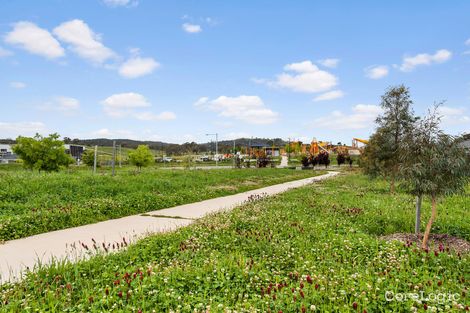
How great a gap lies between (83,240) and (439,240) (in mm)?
8734

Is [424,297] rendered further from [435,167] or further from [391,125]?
[391,125]

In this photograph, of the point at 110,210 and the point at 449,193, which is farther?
the point at 110,210

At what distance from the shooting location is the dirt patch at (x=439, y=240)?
22.7 feet

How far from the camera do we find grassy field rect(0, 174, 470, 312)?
407cm

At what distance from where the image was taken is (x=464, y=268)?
5352mm

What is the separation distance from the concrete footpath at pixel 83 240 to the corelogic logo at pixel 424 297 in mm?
4836

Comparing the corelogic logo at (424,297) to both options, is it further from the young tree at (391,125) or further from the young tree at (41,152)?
the young tree at (41,152)

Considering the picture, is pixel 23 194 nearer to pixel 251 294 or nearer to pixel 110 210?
pixel 110 210

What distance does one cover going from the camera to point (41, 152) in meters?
28.2

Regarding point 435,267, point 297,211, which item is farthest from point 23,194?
point 435,267

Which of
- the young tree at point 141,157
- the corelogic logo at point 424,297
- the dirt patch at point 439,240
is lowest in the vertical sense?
the dirt patch at point 439,240

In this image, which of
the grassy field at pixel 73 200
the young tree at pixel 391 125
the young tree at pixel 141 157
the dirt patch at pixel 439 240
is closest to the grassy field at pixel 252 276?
the dirt patch at pixel 439 240

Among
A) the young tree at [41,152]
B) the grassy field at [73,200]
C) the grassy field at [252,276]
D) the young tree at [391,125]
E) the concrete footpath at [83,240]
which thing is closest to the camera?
the grassy field at [252,276]

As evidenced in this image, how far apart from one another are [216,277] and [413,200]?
12087 mm
